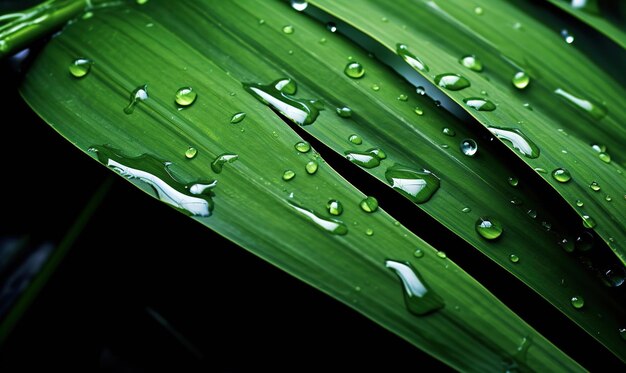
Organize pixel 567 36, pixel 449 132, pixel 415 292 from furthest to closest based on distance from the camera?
pixel 567 36 → pixel 449 132 → pixel 415 292

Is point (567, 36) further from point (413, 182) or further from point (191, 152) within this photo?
point (191, 152)

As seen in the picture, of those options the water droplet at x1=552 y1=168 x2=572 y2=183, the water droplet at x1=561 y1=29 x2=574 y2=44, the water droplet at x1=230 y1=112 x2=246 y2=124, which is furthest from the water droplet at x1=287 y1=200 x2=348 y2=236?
the water droplet at x1=561 y1=29 x2=574 y2=44

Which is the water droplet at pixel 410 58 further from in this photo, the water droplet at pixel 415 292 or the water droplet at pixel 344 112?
the water droplet at pixel 415 292

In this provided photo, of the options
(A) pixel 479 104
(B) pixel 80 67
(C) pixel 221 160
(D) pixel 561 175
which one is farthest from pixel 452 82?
(B) pixel 80 67

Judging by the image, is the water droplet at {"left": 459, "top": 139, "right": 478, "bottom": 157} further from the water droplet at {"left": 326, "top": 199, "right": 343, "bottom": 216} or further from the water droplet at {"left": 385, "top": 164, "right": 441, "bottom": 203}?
the water droplet at {"left": 326, "top": 199, "right": 343, "bottom": 216}

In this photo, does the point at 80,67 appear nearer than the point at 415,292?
No

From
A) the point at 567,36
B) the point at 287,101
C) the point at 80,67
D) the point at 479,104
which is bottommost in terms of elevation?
the point at 80,67
